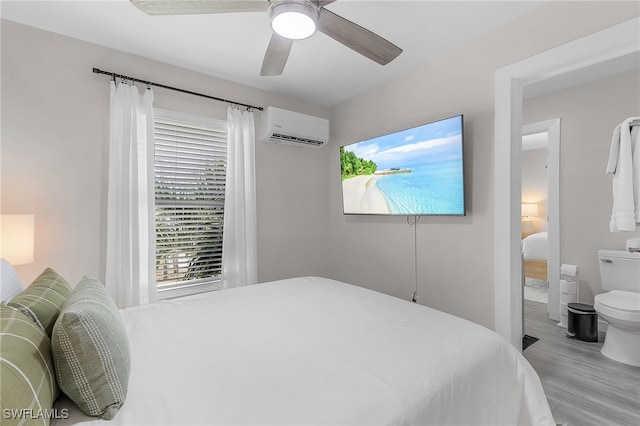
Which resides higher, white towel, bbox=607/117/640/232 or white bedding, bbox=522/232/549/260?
white towel, bbox=607/117/640/232

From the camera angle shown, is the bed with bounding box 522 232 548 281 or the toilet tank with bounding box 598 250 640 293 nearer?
the toilet tank with bounding box 598 250 640 293

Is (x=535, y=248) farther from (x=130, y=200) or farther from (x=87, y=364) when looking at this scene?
(x=87, y=364)

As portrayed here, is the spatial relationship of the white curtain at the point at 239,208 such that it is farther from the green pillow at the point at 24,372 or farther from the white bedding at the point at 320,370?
the green pillow at the point at 24,372

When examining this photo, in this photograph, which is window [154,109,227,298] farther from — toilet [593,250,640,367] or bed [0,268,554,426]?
toilet [593,250,640,367]

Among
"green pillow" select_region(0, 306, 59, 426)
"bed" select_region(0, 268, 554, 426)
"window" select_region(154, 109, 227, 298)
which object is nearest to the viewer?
"green pillow" select_region(0, 306, 59, 426)

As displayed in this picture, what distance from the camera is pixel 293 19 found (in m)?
1.46

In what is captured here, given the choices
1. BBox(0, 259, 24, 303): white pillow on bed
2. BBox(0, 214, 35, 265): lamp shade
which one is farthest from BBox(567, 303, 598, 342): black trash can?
BBox(0, 214, 35, 265): lamp shade

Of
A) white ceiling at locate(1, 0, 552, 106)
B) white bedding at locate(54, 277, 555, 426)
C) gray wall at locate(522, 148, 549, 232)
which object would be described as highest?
white ceiling at locate(1, 0, 552, 106)

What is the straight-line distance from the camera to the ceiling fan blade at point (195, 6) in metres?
1.32

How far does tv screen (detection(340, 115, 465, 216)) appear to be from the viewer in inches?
88.6

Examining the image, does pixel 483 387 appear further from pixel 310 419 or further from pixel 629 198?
pixel 629 198

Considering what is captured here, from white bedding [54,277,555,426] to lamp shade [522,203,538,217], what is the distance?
5.73 m

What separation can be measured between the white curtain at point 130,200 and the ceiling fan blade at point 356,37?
1683mm

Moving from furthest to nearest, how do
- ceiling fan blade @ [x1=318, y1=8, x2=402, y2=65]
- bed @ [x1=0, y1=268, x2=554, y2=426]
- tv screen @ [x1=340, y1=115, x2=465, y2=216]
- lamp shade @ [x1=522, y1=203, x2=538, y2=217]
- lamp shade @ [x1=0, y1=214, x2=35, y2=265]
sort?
lamp shade @ [x1=522, y1=203, x2=538, y2=217] → tv screen @ [x1=340, y1=115, x2=465, y2=216] → lamp shade @ [x1=0, y1=214, x2=35, y2=265] → ceiling fan blade @ [x1=318, y1=8, x2=402, y2=65] → bed @ [x1=0, y1=268, x2=554, y2=426]
